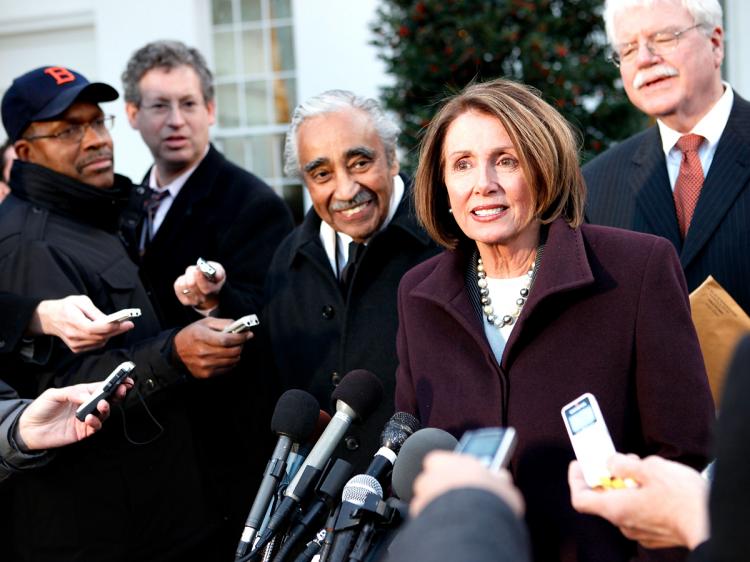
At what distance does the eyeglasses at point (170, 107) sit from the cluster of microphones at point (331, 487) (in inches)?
102

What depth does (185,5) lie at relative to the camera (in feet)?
27.6

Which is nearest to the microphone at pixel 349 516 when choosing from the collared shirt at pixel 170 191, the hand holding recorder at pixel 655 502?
the hand holding recorder at pixel 655 502

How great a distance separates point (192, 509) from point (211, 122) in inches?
86.4

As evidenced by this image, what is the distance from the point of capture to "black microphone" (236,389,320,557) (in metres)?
2.34

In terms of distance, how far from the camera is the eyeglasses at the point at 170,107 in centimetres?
484

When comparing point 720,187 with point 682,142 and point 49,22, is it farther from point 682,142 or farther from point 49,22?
point 49,22

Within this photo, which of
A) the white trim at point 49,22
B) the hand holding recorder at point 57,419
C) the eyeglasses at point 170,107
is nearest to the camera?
the hand holding recorder at point 57,419

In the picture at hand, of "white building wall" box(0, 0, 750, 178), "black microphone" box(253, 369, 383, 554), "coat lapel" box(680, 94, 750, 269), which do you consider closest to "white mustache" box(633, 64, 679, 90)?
"coat lapel" box(680, 94, 750, 269)

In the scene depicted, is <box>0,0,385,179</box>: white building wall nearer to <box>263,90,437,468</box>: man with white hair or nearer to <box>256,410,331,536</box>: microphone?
<box>263,90,437,468</box>: man with white hair

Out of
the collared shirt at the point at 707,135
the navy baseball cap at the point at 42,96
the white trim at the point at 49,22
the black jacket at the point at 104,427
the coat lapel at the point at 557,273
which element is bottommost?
the black jacket at the point at 104,427

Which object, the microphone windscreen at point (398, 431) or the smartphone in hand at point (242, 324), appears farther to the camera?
the smartphone in hand at point (242, 324)

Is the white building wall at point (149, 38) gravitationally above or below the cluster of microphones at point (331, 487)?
above

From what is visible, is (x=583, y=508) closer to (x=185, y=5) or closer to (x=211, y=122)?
(x=211, y=122)

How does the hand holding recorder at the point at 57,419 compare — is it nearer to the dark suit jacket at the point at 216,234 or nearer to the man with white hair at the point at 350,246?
the man with white hair at the point at 350,246
